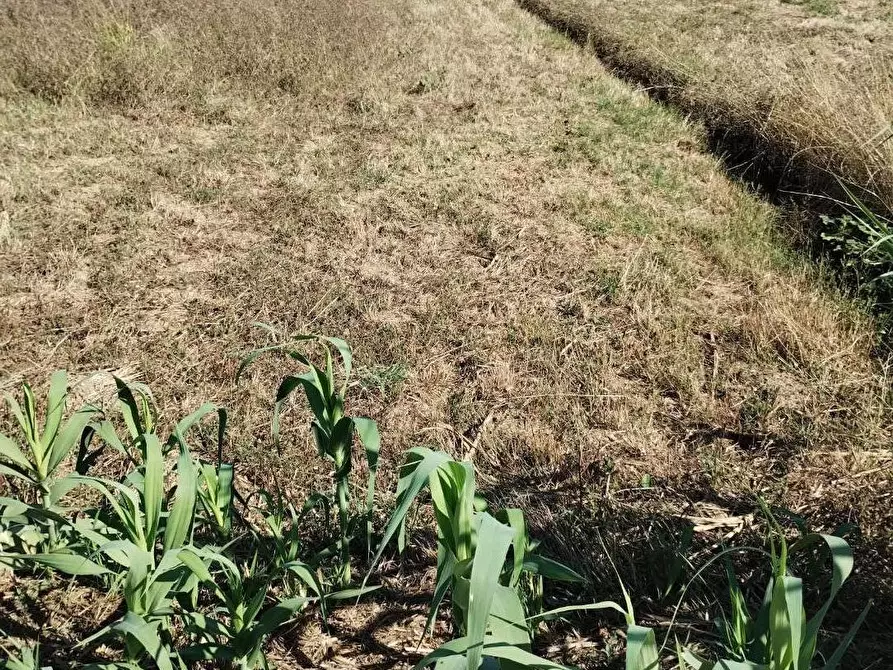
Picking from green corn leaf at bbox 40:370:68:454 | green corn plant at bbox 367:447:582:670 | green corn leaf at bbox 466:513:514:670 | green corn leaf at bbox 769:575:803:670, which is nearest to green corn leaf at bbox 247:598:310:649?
green corn plant at bbox 367:447:582:670

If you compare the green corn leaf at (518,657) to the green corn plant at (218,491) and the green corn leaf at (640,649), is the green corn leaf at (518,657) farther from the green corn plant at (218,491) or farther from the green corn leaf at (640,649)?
the green corn plant at (218,491)

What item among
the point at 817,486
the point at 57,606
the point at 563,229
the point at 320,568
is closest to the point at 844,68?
the point at 563,229

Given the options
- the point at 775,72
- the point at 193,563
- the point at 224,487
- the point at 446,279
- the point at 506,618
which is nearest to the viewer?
the point at 506,618

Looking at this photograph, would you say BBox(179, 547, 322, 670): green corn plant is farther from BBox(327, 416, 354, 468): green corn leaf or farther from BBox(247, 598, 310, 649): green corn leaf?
BBox(327, 416, 354, 468): green corn leaf

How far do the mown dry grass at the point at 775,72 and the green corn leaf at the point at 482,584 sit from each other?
2727 millimetres

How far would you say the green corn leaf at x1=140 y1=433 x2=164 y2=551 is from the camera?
142 cm

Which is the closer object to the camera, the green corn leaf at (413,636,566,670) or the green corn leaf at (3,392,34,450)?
the green corn leaf at (413,636,566,670)

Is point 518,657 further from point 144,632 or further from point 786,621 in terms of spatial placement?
point 144,632

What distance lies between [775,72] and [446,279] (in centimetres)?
416

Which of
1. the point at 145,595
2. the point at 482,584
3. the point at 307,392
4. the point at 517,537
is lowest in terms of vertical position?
the point at 145,595

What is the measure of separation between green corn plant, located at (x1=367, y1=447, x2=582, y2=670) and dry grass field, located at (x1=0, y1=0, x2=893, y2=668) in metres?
0.59

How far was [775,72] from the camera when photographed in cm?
589

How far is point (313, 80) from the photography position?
6176 mm

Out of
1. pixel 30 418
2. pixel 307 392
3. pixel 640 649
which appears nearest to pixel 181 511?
pixel 307 392
